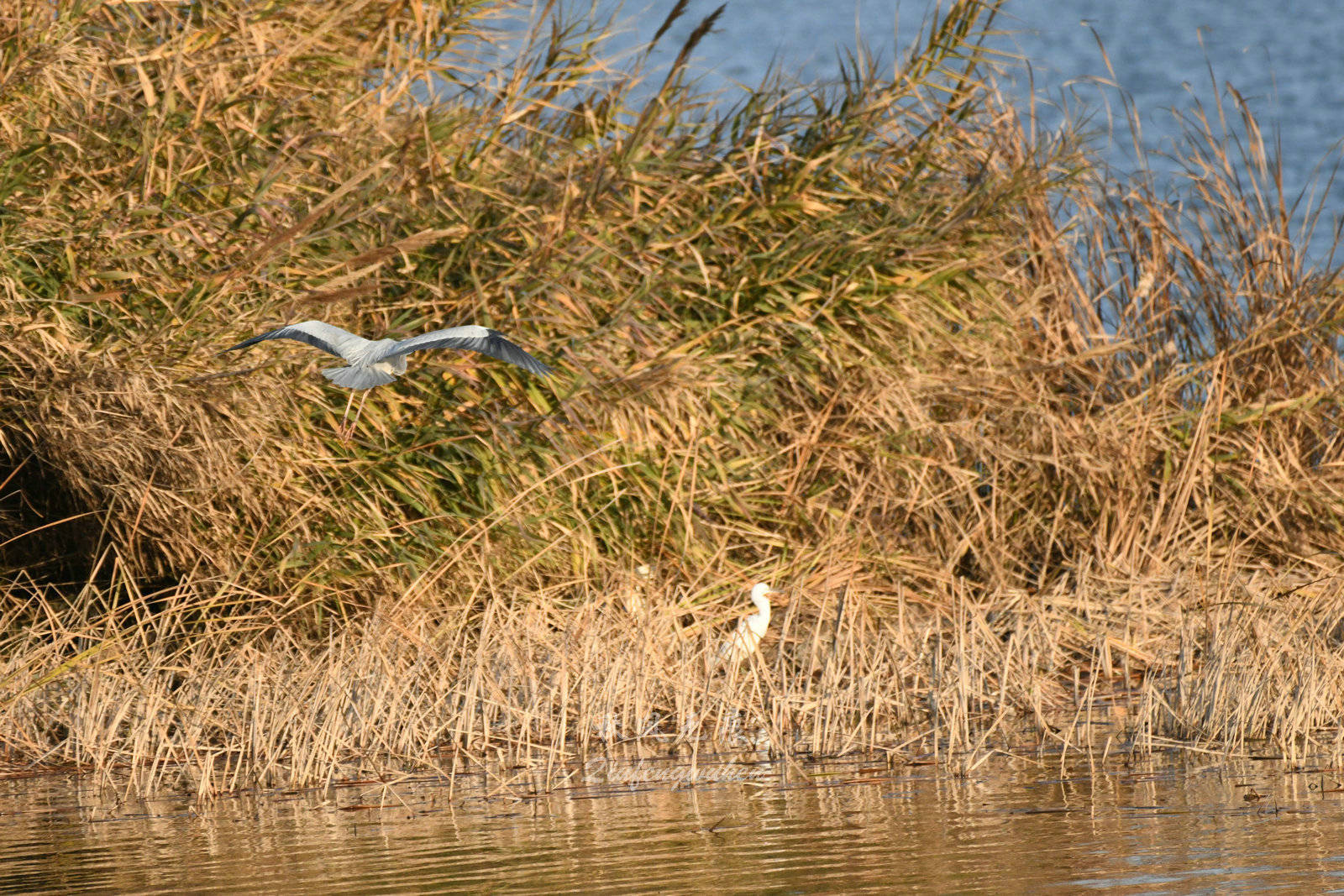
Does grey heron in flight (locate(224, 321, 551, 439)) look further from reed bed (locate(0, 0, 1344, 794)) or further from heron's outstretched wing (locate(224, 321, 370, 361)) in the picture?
reed bed (locate(0, 0, 1344, 794))

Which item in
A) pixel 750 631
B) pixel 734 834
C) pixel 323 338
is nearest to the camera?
pixel 734 834

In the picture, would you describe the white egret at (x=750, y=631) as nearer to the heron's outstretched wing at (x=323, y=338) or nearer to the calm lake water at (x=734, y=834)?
the calm lake water at (x=734, y=834)

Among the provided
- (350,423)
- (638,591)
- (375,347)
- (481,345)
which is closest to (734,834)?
(481,345)

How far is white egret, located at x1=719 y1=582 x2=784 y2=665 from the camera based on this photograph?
568cm

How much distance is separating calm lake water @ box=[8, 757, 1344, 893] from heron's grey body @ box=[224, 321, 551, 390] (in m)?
1.17

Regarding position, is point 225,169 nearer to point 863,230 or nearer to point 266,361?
point 266,361

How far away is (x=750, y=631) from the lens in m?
5.84

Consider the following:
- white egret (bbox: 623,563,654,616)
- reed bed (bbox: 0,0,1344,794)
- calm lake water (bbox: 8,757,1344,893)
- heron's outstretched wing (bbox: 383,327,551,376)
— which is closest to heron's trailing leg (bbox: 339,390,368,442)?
reed bed (bbox: 0,0,1344,794)

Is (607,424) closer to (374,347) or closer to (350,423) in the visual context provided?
(350,423)

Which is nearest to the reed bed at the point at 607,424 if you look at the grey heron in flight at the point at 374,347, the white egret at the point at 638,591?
the white egret at the point at 638,591

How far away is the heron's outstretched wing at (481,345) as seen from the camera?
4859mm

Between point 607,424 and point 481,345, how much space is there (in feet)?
7.04

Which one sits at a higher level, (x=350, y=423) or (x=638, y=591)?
(x=350, y=423)

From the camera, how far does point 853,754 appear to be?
16.7ft
